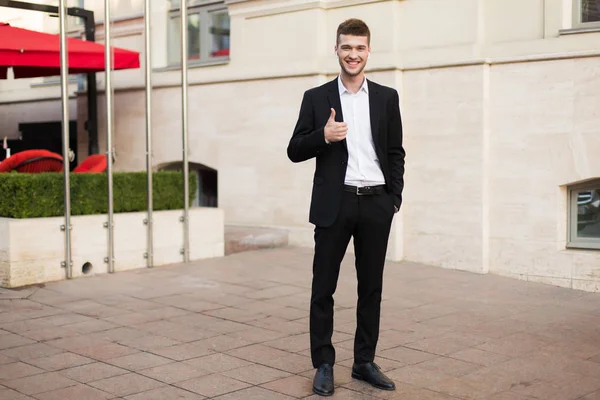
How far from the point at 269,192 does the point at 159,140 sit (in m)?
2.17

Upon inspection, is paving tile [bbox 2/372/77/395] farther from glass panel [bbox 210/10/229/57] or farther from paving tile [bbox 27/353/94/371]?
glass panel [bbox 210/10/229/57]

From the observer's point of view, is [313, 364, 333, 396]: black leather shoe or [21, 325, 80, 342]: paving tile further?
[21, 325, 80, 342]: paving tile

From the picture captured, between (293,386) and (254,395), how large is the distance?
300 millimetres

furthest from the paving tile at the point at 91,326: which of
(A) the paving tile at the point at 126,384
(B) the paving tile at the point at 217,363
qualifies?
(A) the paving tile at the point at 126,384

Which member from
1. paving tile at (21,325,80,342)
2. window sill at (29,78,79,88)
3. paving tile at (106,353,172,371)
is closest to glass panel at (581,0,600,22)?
paving tile at (106,353,172,371)

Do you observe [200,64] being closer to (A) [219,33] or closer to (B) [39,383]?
(A) [219,33]

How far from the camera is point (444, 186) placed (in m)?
9.78

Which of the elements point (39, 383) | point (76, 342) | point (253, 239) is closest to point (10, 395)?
point (39, 383)

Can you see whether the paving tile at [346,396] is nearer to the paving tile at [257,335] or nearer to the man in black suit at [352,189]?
the man in black suit at [352,189]

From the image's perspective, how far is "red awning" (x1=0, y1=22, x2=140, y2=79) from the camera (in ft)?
33.3

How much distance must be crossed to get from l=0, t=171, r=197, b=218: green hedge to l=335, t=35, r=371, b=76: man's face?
470 centimetres

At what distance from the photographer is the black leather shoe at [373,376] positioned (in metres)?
5.23

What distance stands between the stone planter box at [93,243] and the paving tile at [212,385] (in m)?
3.75

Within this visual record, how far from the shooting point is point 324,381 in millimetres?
5141
